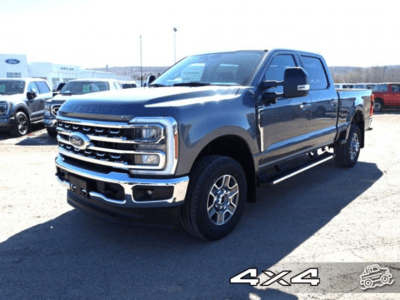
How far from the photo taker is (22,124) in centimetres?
1132

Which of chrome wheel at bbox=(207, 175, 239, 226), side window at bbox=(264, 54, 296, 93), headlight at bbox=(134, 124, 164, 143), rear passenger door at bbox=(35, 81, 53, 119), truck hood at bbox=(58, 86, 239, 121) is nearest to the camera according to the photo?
headlight at bbox=(134, 124, 164, 143)

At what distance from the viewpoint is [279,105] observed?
4.27 m

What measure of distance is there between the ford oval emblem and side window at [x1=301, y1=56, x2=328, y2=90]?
3357 mm

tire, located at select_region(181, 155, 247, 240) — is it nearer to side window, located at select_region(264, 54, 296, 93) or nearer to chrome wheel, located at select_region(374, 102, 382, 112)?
side window, located at select_region(264, 54, 296, 93)

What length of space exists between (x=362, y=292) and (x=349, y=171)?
417 centimetres

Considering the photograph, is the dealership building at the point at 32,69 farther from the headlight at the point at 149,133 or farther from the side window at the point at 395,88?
the headlight at the point at 149,133

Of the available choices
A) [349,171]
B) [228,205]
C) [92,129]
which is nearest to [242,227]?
[228,205]

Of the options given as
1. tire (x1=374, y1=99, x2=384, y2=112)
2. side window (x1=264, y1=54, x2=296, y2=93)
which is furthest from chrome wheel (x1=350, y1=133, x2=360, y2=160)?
tire (x1=374, y1=99, x2=384, y2=112)

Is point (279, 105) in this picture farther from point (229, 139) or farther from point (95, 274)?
point (95, 274)

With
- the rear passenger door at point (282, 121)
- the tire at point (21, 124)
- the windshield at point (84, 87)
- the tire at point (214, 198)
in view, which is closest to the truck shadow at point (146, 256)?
the tire at point (214, 198)

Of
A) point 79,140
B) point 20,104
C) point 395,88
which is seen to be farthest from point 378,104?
point 79,140

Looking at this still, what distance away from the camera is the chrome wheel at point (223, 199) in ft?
11.7

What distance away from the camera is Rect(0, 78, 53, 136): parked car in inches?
422

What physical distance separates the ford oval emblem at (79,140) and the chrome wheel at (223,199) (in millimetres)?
1276
